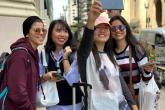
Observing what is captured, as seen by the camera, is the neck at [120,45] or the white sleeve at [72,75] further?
the neck at [120,45]

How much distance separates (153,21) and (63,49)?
6849 cm

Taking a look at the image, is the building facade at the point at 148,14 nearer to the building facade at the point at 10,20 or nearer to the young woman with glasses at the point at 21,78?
the building facade at the point at 10,20

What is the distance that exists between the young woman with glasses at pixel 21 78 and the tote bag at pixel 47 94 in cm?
19

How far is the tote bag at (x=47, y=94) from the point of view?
3.95 metres

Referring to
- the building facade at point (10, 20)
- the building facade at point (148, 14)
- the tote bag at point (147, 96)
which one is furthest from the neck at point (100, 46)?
the building facade at point (148, 14)

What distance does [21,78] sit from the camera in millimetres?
3541

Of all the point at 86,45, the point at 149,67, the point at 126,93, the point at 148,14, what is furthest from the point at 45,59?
the point at 148,14

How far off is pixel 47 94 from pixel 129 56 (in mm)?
1007

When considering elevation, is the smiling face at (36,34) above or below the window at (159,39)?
above

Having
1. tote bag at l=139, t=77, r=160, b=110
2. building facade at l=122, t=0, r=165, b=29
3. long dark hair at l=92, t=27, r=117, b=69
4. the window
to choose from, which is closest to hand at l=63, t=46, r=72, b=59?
long dark hair at l=92, t=27, r=117, b=69

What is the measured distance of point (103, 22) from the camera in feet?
13.2

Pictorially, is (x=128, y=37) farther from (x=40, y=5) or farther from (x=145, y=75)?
(x=40, y=5)

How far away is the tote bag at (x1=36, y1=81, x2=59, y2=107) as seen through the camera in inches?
156

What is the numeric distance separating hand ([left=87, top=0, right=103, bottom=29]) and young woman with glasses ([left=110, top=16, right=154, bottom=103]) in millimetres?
730
